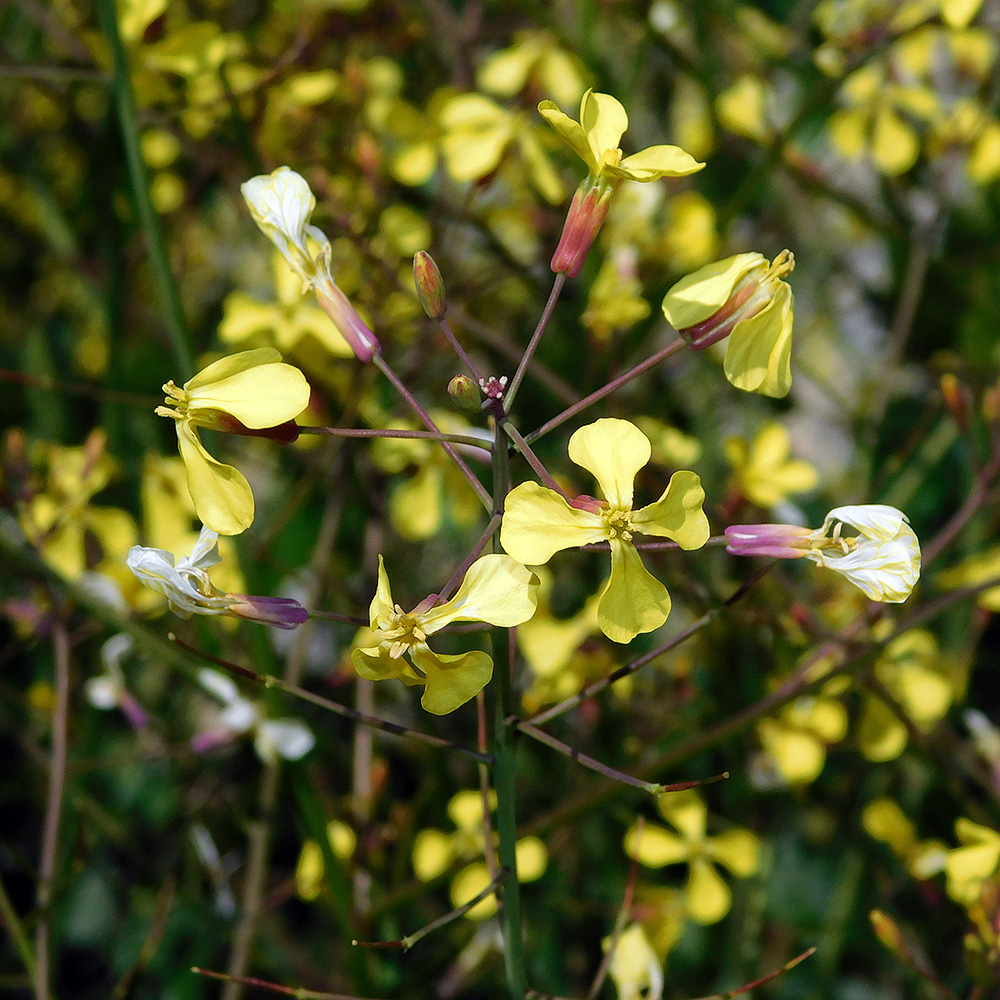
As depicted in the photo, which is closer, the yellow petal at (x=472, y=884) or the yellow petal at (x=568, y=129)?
the yellow petal at (x=568, y=129)

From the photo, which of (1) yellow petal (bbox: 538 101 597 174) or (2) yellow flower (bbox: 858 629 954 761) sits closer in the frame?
(1) yellow petal (bbox: 538 101 597 174)

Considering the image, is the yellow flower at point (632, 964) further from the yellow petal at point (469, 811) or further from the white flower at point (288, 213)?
the white flower at point (288, 213)

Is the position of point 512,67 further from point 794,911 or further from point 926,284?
point 794,911

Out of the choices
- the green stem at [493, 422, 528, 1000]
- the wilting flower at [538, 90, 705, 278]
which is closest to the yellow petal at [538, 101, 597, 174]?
the wilting flower at [538, 90, 705, 278]

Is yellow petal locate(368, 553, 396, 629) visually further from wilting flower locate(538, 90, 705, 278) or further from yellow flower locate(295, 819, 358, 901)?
yellow flower locate(295, 819, 358, 901)

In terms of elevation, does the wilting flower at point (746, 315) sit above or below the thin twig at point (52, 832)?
above

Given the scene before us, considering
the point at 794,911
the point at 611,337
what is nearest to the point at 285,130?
the point at 611,337

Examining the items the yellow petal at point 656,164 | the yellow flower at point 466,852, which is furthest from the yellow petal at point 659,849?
the yellow petal at point 656,164
